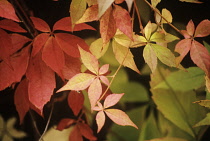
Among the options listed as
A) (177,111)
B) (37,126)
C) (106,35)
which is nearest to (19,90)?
(37,126)

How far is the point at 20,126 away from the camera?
2.81 feet

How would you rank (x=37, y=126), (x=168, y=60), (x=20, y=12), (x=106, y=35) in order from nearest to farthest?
(x=106, y=35)
(x=168, y=60)
(x=20, y=12)
(x=37, y=126)

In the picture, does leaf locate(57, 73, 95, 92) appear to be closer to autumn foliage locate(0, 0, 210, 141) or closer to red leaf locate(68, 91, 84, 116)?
autumn foliage locate(0, 0, 210, 141)

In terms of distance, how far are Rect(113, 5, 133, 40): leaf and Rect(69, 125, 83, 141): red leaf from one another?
1.61ft

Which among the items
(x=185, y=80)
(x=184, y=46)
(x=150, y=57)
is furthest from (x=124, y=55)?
(x=185, y=80)

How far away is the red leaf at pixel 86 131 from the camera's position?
84 centimetres

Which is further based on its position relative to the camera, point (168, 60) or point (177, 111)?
point (177, 111)

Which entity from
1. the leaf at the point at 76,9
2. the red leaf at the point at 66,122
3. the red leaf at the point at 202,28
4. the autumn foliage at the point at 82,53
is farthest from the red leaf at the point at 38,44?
the red leaf at the point at 202,28

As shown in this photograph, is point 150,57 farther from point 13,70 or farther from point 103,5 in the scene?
point 13,70

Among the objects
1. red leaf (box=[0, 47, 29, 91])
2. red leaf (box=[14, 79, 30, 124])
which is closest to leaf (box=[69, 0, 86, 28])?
red leaf (box=[0, 47, 29, 91])

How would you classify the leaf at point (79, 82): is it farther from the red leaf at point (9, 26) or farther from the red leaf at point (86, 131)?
the red leaf at point (86, 131)

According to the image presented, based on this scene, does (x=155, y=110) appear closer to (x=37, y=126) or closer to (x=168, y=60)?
(x=168, y=60)

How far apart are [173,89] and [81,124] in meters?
0.40

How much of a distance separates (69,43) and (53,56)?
66mm
